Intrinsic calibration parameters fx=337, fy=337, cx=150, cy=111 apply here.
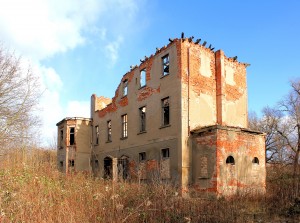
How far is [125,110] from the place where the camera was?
26.8 meters

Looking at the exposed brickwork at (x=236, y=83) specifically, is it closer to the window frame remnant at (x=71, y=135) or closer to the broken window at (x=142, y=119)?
the broken window at (x=142, y=119)

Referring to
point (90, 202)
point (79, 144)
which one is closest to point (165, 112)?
point (79, 144)

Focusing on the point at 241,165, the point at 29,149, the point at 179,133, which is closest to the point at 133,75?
the point at 179,133

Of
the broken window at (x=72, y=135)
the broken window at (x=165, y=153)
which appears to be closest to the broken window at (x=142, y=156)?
the broken window at (x=165, y=153)

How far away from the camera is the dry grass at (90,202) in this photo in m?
6.96

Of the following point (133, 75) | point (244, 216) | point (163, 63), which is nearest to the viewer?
point (244, 216)

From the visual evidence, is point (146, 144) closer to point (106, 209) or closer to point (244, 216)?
point (244, 216)

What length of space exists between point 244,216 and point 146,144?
13.4 m

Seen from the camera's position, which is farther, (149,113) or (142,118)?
(142,118)

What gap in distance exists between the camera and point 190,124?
20562 mm

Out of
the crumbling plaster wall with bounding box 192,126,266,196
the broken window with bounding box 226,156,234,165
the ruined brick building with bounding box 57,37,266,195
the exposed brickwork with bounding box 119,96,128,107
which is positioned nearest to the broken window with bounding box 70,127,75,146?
the ruined brick building with bounding box 57,37,266,195

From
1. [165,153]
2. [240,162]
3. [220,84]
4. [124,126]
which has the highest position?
[220,84]

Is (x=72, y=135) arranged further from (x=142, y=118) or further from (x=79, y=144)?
(x=142, y=118)

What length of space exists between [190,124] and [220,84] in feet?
12.4
